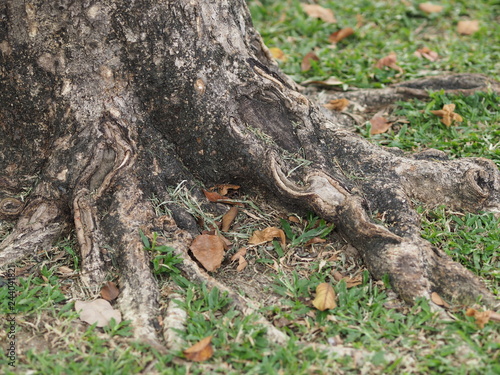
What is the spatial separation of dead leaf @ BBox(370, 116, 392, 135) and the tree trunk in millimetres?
883

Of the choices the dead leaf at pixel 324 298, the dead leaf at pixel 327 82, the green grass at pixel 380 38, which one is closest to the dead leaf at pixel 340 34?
the green grass at pixel 380 38

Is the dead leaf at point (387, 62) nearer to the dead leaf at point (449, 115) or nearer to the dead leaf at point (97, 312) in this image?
the dead leaf at point (449, 115)

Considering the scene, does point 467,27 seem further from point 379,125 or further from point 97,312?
point 97,312

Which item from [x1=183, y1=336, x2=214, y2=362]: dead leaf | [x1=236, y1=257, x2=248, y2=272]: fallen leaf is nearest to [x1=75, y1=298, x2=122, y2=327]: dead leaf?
[x1=183, y1=336, x2=214, y2=362]: dead leaf

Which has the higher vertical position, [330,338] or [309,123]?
[309,123]

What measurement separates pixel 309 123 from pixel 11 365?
81.2 inches

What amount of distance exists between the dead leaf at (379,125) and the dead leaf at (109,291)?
2.34m

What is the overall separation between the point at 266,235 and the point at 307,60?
246 cm

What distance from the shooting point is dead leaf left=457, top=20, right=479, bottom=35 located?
5.68m

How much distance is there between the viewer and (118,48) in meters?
2.96

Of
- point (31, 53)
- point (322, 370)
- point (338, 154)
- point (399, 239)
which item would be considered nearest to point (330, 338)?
point (322, 370)

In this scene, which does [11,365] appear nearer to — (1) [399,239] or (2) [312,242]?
(2) [312,242]

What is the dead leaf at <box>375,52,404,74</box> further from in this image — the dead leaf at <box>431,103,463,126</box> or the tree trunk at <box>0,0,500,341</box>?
the tree trunk at <box>0,0,500,341</box>

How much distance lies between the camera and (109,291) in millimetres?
2873
